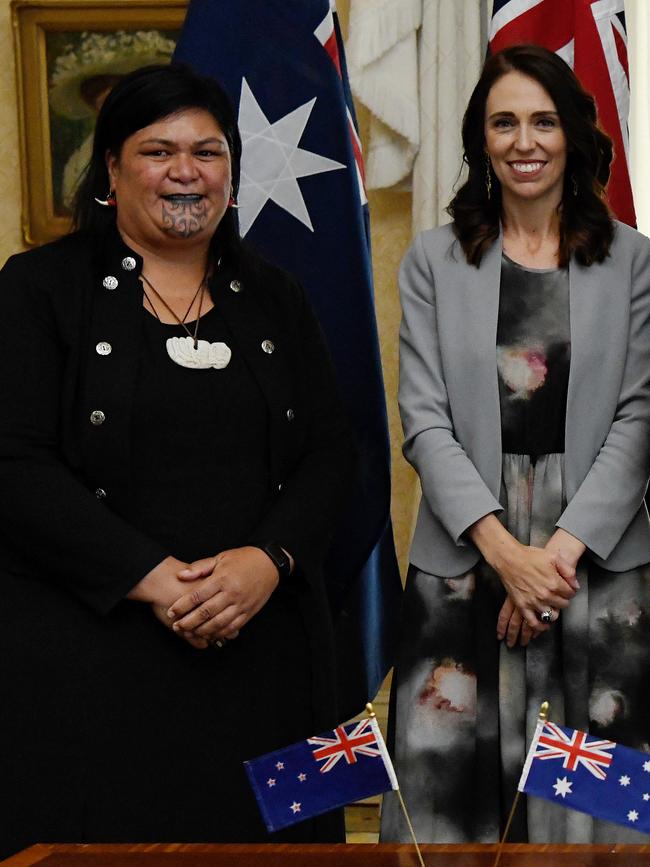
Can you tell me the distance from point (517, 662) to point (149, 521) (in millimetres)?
719

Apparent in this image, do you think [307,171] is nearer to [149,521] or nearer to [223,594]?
[149,521]

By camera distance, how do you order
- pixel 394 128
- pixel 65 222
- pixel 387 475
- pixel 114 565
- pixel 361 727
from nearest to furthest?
pixel 361 727
pixel 114 565
pixel 387 475
pixel 394 128
pixel 65 222

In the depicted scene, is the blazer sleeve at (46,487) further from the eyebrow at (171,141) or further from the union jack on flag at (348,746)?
the union jack on flag at (348,746)

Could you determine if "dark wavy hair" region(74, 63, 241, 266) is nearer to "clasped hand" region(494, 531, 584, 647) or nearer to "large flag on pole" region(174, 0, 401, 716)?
"large flag on pole" region(174, 0, 401, 716)

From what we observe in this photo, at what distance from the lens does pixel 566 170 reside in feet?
7.79

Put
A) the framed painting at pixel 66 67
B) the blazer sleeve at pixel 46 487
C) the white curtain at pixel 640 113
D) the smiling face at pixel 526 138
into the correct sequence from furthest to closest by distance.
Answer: the framed painting at pixel 66 67, the white curtain at pixel 640 113, the smiling face at pixel 526 138, the blazer sleeve at pixel 46 487

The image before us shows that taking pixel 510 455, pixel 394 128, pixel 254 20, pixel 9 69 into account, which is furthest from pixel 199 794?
pixel 9 69

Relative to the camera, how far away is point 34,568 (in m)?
2.15

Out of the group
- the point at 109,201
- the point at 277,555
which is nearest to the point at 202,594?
the point at 277,555

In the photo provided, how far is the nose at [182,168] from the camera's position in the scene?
219cm

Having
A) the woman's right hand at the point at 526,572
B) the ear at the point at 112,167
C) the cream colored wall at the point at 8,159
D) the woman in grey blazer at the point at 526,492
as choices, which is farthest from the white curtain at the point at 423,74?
the woman's right hand at the point at 526,572

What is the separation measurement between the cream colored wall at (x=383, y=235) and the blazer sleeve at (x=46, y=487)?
6.35ft

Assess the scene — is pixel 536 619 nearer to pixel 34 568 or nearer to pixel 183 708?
pixel 183 708

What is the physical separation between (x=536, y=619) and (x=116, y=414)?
2.69 feet
